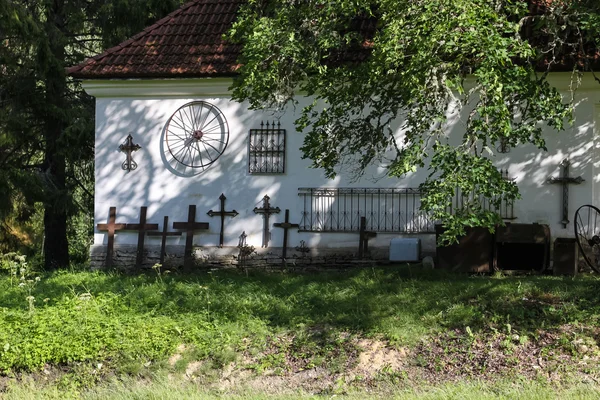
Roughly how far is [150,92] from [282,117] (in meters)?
2.74

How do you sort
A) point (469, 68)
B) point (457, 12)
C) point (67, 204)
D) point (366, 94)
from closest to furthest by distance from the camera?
point (457, 12), point (469, 68), point (366, 94), point (67, 204)

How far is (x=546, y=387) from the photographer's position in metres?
8.51

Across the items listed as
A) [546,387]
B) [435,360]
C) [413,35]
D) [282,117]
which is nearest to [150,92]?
[282,117]

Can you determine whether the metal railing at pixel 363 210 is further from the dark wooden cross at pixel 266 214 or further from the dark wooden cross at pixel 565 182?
the dark wooden cross at pixel 565 182

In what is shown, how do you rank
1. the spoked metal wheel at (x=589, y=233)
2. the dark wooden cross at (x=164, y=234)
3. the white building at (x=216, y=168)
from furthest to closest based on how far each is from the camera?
the dark wooden cross at (x=164, y=234) < the white building at (x=216, y=168) < the spoked metal wheel at (x=589, y=233)

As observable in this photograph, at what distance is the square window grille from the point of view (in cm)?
1541

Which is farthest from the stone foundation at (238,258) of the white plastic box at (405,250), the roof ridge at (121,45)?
the roof ridge at (121,45)

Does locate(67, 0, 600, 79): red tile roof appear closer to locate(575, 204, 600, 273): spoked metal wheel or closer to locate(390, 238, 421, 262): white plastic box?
locate(390, 238, 421, 262): white plastic box

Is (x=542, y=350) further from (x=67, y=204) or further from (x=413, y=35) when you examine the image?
(x=67, y=204)

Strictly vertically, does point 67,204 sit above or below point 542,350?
above

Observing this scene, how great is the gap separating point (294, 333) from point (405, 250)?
15.2 feet

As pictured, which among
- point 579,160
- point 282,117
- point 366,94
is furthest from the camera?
point 282,117

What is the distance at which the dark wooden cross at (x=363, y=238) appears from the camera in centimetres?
1488

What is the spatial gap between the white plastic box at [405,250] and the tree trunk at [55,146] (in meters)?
7.96
